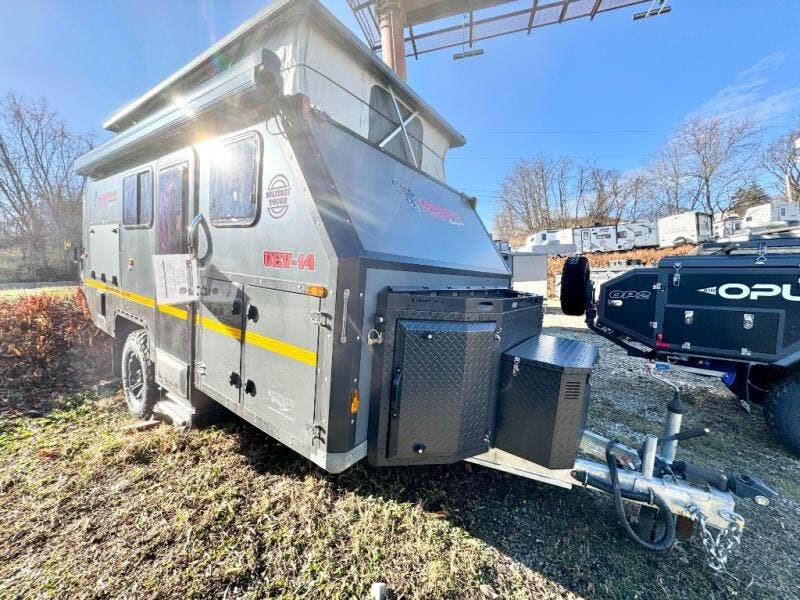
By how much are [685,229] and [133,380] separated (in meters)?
27.3

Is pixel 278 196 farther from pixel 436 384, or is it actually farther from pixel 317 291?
pixel 436 384

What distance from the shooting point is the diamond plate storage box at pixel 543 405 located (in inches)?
79.7

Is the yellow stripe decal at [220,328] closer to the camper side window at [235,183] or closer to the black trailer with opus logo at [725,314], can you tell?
the camper side window at [235,183]

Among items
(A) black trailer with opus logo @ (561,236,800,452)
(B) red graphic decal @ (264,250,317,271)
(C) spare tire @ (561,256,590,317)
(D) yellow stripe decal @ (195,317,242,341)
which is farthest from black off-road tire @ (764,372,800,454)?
(D) yellow stripe decal @ (195,317,242,341)

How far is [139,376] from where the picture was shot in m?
3.63

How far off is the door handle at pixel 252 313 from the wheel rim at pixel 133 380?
6.69 feet

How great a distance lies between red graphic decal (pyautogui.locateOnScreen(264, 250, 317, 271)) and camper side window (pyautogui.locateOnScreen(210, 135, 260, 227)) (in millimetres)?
304

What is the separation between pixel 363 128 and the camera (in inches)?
118

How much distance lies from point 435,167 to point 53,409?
472 centimetres

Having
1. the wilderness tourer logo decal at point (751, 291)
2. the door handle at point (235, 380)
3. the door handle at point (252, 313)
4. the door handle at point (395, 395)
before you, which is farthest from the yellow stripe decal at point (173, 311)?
the wilderness tourer logo decal at point (751, 291)

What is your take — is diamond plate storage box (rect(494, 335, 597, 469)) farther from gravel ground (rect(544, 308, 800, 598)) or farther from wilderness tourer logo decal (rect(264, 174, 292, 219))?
wilderness tourer logo decal (rect(264, 174, 292, 219))

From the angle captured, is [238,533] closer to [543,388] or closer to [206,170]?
[543,388]

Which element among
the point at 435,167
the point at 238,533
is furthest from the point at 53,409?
the point at 435,167

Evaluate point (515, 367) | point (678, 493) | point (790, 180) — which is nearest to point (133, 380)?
point (515, 367)
